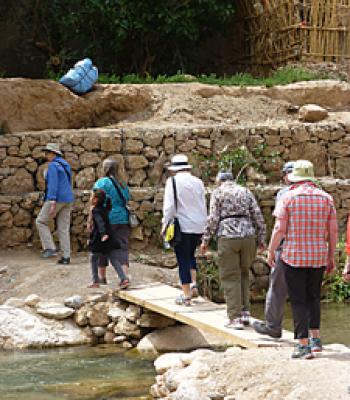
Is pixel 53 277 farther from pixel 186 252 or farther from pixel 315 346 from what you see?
pixel 315 346

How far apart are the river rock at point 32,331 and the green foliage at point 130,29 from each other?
26.4 ft

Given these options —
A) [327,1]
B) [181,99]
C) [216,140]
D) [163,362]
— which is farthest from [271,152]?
[163,362]

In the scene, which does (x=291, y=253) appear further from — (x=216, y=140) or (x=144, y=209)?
(x=216, y=140)

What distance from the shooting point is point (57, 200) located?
11.7 metres

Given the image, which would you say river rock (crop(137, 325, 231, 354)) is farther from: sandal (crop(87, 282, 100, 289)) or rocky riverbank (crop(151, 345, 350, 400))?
rocky riverbank (crop(151, 345, 350, 400))

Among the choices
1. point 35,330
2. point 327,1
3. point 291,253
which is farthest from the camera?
point 327,1

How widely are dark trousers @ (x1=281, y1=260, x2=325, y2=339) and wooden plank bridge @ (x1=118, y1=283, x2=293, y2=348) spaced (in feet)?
1.81

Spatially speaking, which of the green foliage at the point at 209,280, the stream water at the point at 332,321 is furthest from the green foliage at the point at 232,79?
the stream water at the point at 332,321

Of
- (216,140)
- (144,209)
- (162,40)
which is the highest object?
(162,40)

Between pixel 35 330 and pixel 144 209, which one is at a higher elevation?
pixel 144 209

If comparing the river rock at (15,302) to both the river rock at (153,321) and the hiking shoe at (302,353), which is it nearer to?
the river rock at (153,321)

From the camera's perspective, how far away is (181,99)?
15.4 meters

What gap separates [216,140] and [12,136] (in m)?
3.17

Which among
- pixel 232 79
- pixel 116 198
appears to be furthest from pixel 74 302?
pixel 232 79
